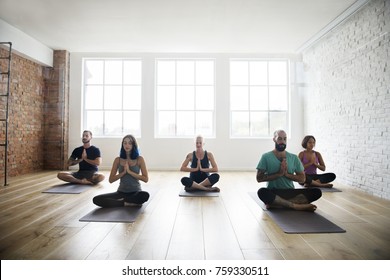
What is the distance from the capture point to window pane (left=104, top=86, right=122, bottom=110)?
7.22 meters

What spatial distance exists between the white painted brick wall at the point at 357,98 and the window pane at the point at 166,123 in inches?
144

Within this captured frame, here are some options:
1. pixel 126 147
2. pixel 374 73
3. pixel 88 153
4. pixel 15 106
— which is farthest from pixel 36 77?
pixel 374 73

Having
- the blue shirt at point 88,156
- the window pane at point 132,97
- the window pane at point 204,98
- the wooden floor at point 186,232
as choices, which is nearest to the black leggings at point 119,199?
the wooden floor at point 186,232

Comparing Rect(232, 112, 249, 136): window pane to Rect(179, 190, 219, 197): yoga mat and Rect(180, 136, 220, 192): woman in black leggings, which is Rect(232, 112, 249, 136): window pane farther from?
Rect(179, 190, 219, 197): yoga mat

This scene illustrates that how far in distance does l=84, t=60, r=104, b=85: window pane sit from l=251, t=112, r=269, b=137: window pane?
437cm

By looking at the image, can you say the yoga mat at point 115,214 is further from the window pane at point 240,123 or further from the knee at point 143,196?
the window pane at point 240,123

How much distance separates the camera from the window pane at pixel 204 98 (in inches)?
284

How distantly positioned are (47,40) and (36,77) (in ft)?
3.14

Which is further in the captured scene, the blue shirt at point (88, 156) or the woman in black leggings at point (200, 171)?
the blue shirt at point (88, 156)

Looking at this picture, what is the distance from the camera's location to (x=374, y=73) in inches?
163

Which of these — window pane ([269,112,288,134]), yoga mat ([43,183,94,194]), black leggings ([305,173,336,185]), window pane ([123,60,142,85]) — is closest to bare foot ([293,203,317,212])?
black leggings ([305,173,336,185])

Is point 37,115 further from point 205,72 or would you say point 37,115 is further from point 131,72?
point 205,72

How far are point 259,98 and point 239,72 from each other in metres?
0.91

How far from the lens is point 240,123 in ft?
23.6
